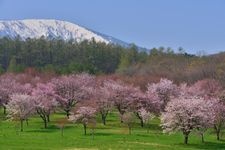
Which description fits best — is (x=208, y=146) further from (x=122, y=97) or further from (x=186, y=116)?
(x=122, y=97)

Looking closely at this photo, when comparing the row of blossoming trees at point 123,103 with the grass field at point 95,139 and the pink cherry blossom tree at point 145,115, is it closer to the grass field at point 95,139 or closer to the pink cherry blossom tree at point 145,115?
the pink cherry blossom tree at point 145,115

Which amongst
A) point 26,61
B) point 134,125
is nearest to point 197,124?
point 134,125

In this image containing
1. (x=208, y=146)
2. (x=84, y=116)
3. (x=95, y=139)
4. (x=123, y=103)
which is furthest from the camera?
(x=123, y=103)

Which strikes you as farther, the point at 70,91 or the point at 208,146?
the point at 70,91

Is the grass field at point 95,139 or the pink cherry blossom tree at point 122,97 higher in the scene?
the pink cherry blossom tree at point 122,97

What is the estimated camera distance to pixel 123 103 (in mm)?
93500

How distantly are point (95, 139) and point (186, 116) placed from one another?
43.5ft

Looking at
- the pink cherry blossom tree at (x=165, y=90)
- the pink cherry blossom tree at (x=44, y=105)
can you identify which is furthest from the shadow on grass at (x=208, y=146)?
the pink cherry blossom tree at (x=165, y=90)

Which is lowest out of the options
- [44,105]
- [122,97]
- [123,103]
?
[44,105]

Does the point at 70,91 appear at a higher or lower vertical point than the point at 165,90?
lower

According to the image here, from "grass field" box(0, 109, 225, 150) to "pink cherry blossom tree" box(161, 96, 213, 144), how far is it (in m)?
1.90

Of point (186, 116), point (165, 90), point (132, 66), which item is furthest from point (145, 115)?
point (132, 66)

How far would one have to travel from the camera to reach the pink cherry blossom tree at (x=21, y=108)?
82938 millimetres

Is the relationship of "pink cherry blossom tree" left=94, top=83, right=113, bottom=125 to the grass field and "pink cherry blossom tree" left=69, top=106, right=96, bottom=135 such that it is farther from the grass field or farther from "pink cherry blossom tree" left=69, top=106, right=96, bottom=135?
"pink cherry blossom tree" left=69, top=106, right=96, bottom=135
